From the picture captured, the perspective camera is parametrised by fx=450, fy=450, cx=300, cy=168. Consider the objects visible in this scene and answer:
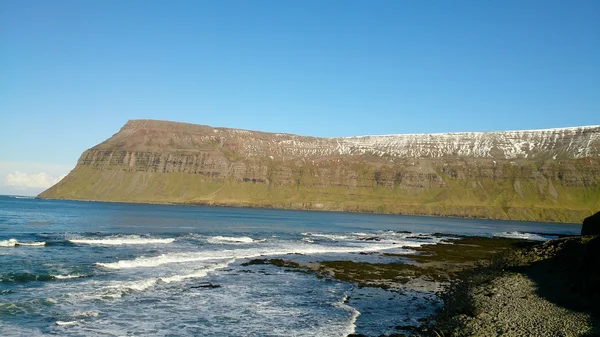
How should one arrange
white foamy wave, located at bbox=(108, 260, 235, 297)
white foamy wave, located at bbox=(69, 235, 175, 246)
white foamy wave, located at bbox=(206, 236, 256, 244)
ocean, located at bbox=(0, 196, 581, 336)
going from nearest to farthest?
ocean, located at bbox=(0, 196, 581, 336) → white foamy wave, located at bbox=(108, 260, 235, 297) → white foamy wave, located at bbox=(69, 235, 175, 246) → white foamy wave, located at bbox=(206, 236, 256, 244)

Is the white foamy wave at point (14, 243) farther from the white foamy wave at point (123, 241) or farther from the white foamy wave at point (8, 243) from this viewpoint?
the white foamy wave at point (123, 241)

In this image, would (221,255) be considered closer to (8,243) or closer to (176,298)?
(176,298)

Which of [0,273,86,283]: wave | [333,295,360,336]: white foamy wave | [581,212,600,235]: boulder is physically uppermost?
[581,212,600,235]: boulder

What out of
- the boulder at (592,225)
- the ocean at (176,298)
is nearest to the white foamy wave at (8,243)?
the ocean at (176,298)

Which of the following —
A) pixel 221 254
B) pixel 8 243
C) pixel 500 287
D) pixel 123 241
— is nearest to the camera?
pixel 500 287

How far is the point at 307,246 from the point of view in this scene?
66750 millimetres

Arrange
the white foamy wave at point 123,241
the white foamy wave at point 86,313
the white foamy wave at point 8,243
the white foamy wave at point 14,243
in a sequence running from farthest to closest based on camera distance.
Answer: the white foamy wave at point 123,241 → the white foamy wave at point 14,243 → the white foamy wave at point 8,243 → the white foamy wave at point 86,313

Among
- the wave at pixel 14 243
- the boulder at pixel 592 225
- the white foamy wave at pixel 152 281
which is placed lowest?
the white foamy wave at pixel 152 281

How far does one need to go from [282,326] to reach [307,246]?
43.0m

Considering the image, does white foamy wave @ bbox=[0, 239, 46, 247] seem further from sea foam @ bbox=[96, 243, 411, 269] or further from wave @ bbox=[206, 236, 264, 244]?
wave @ bbox=[206, 236, 264, 244]

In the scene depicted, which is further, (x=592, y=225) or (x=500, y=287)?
(x=592, y=225)

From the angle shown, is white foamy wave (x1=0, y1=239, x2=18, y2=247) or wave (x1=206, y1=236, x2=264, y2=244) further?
wave (x1=206, y1=236, x2=264, y2=244)

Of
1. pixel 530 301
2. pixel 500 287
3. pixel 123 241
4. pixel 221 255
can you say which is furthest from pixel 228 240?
pixel 530 301

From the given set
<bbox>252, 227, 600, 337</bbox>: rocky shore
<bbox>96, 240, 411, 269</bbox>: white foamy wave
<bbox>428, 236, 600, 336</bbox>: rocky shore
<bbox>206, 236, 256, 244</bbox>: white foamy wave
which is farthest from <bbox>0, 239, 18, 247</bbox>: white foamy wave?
<bbox>428, 236, 600, 336</bbox>: rocky shore
